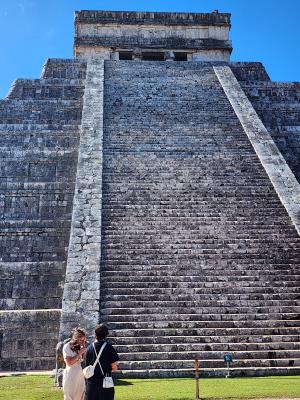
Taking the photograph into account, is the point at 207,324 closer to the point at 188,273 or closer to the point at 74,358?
the point at 188,273

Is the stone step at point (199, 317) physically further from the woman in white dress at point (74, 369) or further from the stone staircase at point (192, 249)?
the woman in white dress at point (74, 369)

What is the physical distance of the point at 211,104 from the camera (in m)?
18.3

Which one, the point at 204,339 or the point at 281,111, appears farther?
the point at 281,111

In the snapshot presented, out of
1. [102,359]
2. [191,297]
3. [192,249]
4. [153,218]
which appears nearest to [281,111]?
[153,218]

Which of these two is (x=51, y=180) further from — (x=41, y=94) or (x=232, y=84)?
(x=232, y=84)

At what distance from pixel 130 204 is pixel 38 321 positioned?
380 centimetres

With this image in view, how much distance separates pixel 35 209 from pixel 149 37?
50.1 ft

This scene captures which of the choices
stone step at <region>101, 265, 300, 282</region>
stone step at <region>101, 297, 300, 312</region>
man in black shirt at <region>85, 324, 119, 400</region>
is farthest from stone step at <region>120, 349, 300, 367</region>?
man in black shirt at <region>85, 324, 119, 400</region>

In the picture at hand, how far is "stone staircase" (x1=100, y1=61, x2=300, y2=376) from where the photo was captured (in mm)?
8914

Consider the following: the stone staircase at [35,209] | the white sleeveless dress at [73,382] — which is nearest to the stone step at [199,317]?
the stone staircase at [35,209]

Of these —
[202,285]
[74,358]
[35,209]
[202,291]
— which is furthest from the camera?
[35,209]

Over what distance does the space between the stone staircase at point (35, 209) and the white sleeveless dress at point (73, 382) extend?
457cm

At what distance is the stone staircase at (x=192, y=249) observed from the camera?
891 centimetres

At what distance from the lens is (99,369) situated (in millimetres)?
5082
